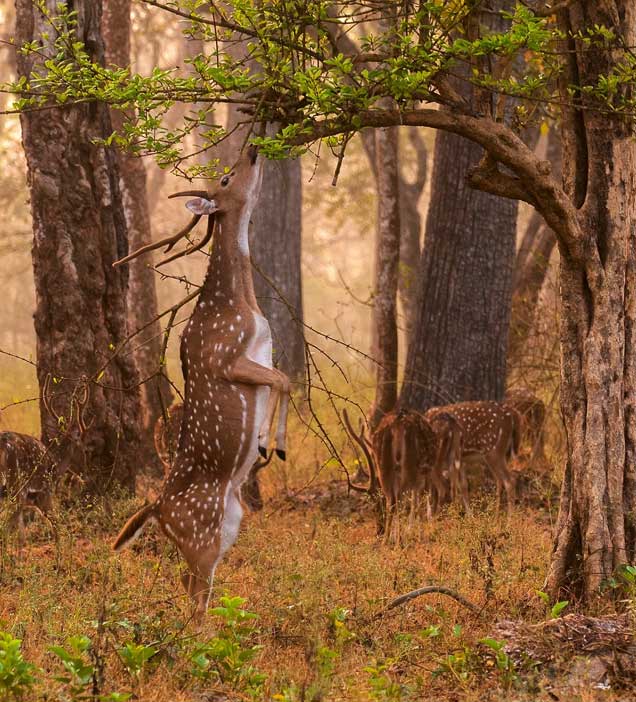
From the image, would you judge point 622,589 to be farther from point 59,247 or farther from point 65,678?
point 59,247

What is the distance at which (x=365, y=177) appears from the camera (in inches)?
976

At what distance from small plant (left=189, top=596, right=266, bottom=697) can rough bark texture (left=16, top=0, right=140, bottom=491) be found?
3.78 meters

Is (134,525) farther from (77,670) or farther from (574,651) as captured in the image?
(574,651)

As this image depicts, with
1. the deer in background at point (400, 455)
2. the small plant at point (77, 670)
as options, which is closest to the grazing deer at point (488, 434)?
the deer in background at point (400, 455)

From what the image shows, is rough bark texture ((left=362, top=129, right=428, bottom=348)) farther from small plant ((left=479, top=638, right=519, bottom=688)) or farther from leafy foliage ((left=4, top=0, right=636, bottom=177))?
small plant ((left=479, top=638, right=519, bottom=688))

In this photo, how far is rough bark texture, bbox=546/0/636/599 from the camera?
6359mm

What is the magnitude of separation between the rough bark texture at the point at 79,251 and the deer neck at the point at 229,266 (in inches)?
96.4

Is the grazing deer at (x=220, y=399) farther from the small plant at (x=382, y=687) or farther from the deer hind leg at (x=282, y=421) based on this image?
the small plant at (x=382, y=687)

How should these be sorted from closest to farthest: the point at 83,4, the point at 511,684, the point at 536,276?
the point at 511,684 < the point at 83,4 < the point at 536,276

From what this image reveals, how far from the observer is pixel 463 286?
36.7 feet

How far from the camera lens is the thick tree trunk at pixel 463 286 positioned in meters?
11.2

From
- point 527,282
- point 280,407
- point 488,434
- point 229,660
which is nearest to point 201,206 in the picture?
point 280,407

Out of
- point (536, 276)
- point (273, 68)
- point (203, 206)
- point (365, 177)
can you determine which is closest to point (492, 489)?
point (536, 276)

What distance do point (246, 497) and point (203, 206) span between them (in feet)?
12.2
